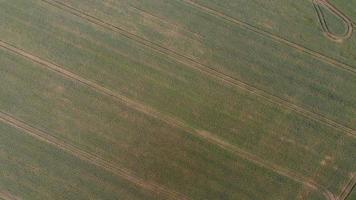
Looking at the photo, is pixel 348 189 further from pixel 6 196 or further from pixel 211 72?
pixel 6 196

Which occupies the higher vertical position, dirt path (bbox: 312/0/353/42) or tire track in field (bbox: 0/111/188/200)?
dirt path (bbox: 312/0/353/42)

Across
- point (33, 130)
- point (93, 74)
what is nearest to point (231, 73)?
point (93, 74)

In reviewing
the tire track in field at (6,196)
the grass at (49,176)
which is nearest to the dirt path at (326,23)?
the grass at (49,176)

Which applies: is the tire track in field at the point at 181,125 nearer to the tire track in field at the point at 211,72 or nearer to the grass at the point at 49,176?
the tire track in field at the point at 211,72

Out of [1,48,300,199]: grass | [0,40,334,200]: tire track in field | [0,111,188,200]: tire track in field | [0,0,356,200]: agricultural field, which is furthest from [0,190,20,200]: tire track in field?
[0,40,334,200]: tire track in field

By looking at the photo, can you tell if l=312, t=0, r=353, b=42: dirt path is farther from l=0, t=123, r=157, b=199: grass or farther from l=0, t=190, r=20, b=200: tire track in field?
l=0, t=190, r=20, b=200: tire track in field

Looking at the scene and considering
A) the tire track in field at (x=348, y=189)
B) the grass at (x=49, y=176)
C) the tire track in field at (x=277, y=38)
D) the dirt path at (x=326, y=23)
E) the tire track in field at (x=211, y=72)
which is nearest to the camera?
the tire track in field at (x=348, y=189)

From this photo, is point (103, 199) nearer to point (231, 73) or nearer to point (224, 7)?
point (231, 73)
